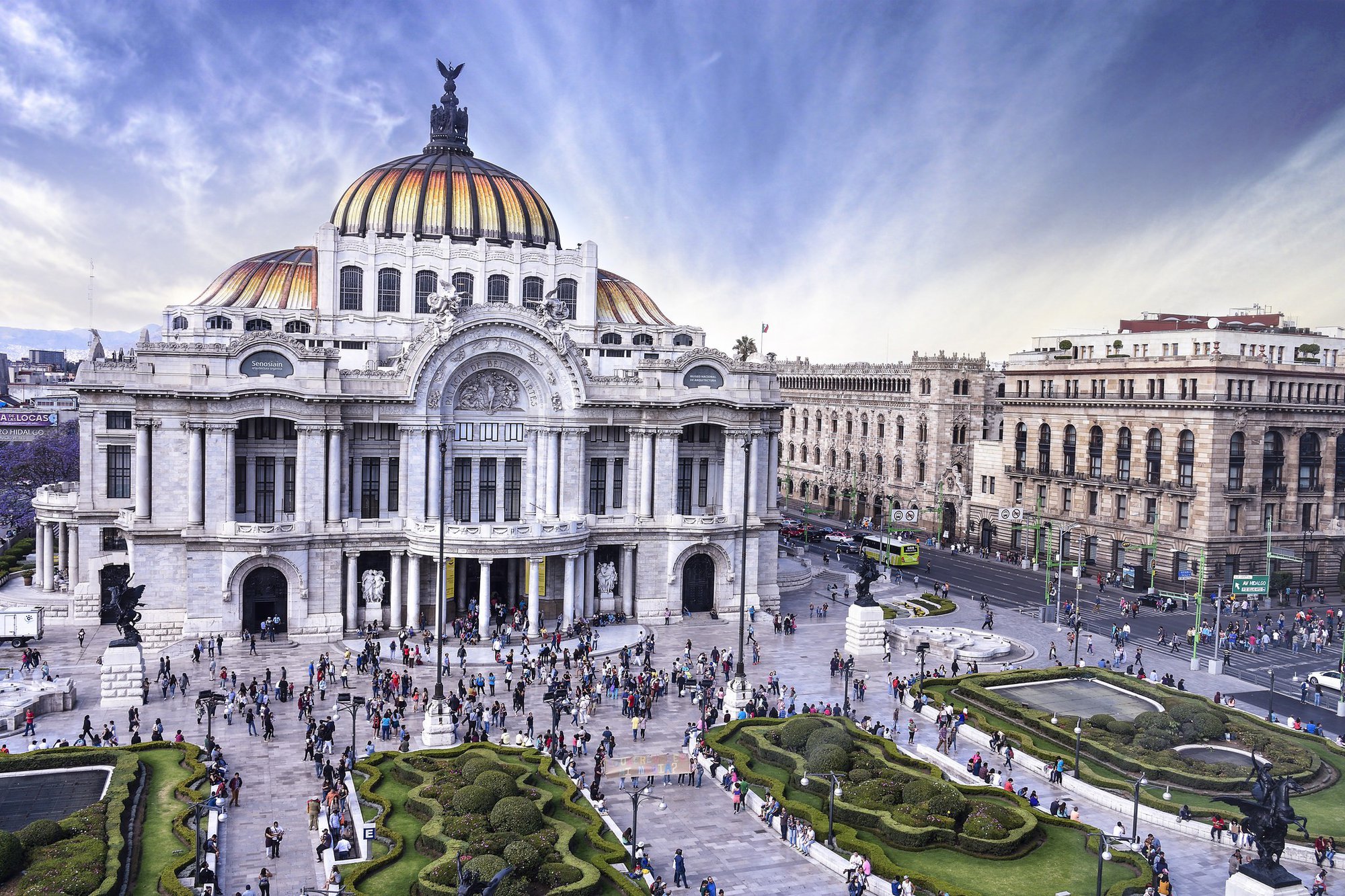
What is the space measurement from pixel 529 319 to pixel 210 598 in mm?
23947

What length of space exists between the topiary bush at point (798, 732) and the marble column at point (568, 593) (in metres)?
23.2

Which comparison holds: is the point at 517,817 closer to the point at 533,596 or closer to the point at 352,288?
the point at 533,596

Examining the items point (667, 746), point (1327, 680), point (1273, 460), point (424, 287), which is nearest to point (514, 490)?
point (424, 287)

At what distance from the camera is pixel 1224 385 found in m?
81.4

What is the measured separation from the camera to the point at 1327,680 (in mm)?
57500

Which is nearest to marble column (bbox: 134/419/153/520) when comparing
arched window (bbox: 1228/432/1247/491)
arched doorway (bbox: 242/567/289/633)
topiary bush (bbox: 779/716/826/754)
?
arched doorway (bbox: 242/567/289/633)

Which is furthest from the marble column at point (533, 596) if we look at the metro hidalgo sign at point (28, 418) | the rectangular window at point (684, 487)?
the metro hidalgo sign at point (28, 418)

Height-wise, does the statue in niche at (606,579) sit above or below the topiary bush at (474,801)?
above

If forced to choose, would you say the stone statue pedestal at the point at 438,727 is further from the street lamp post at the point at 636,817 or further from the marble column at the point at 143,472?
the marble column at the point at 143,472

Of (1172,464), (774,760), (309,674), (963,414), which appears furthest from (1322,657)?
(309,674)

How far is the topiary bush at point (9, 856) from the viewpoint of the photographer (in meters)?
30.8

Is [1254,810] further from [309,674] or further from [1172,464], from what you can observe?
[1172,464]

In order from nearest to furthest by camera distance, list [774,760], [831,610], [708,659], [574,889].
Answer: [574,889] → [774,760] → [708,659] → [831,610]

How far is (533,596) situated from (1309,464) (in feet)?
199
